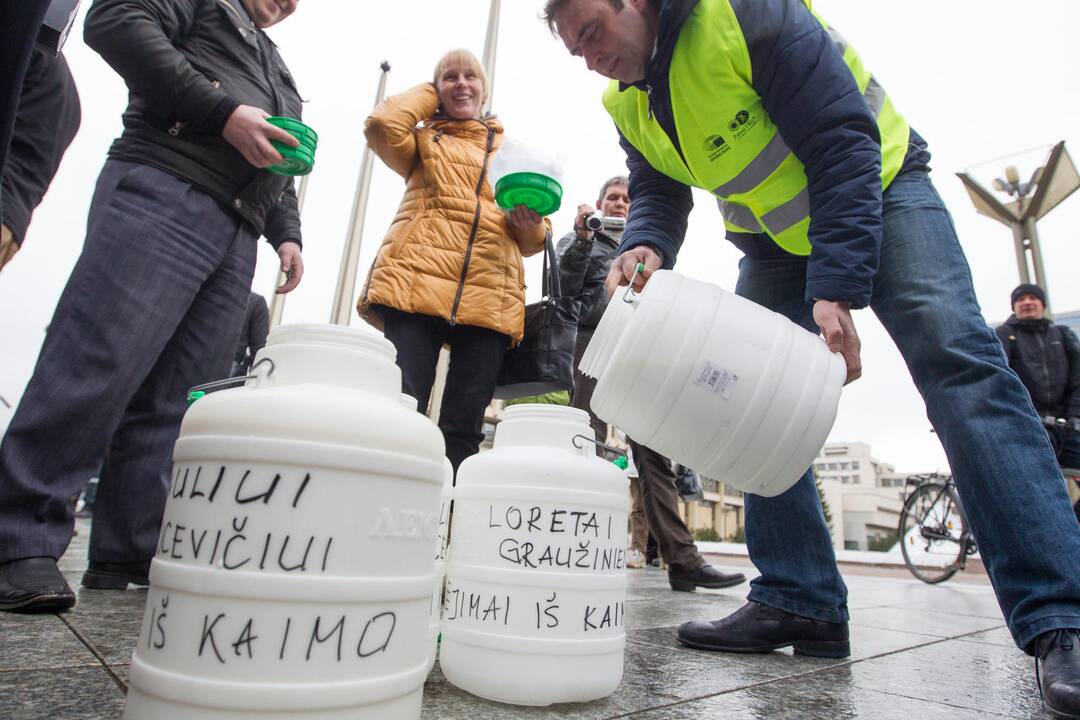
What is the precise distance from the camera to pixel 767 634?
1705 mm

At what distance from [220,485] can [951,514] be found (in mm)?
6663

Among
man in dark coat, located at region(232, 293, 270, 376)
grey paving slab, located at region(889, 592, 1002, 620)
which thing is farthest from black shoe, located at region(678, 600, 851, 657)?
man in dark coat, located at region(232, 293, 270, 376)

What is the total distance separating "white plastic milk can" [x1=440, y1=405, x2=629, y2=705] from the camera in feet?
3.60

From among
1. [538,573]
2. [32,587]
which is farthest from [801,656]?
[32,587]

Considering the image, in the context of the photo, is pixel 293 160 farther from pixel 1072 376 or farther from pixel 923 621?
pixel 1072 376

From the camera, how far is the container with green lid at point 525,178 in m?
2.16

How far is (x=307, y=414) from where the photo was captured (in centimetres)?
74

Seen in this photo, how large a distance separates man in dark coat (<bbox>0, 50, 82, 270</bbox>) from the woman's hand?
4.27ft

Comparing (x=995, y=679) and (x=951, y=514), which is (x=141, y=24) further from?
(x=951, y=514)

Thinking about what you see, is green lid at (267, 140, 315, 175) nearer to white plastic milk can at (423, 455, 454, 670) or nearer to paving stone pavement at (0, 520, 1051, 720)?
white plastic milk can at (423, 455, 454, 670)

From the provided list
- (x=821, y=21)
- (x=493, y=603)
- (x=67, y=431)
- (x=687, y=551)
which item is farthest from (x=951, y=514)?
(x=67, y=431)

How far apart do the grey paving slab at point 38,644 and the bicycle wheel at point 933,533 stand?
606 cm

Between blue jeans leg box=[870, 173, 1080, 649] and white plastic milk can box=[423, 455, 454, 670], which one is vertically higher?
blue jeans leg box=[870, 173, 1080, 649]

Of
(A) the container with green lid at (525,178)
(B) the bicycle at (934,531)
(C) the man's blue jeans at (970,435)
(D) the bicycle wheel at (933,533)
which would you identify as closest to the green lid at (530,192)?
(A) the container with green lid at (525,178)
